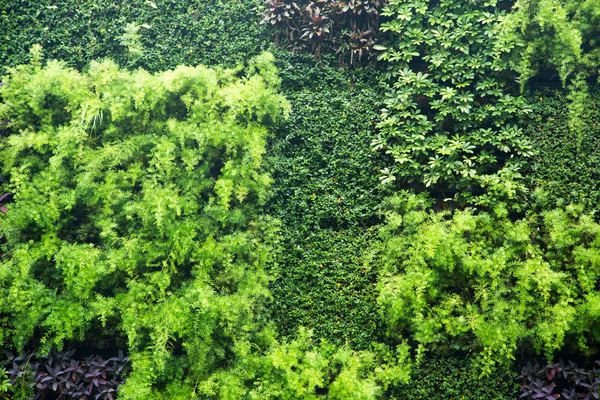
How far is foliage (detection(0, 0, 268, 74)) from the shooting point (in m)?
5.72

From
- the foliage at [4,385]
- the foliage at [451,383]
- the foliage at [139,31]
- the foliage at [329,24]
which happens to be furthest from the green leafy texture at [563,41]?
the foliage at [4,385]

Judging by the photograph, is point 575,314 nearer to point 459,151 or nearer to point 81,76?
point 459,151

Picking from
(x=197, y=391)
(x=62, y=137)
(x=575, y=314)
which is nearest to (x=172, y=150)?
(x=62, y=137)

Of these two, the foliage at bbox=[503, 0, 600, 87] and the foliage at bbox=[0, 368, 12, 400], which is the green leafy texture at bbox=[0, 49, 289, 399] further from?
the foliage at bbox=[503, 0, 600, 87]

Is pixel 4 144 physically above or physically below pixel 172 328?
above

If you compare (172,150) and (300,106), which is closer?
(172,150)

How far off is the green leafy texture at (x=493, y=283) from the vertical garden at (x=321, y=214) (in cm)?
2

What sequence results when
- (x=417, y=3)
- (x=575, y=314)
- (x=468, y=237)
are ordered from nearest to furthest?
(x=575, y=314)
(x=468, y=237)
(x=417, y=3)

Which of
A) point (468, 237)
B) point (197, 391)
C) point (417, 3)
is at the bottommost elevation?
point (197, 391)

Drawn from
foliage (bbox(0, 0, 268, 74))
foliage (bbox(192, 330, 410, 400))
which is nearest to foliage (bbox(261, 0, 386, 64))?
foliage (bbox(0, 0, 268, 74))

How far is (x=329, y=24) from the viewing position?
18.1 feet

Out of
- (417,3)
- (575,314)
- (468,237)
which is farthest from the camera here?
(417,3)

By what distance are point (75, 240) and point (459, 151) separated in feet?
12.7

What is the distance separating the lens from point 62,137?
4.90m
